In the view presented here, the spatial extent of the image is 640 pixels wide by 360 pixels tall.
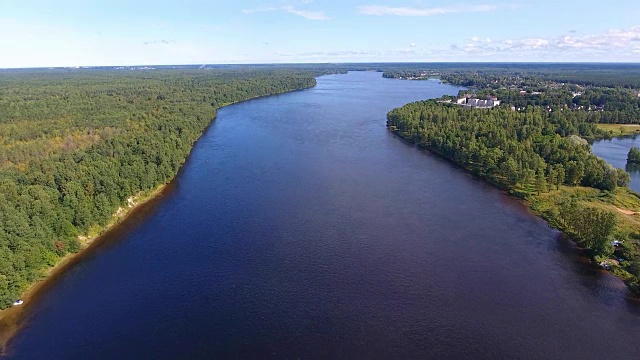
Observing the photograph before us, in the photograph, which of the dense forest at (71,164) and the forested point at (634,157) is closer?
the dense forest at (71,164)

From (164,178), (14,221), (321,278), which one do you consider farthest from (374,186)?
(14,221)

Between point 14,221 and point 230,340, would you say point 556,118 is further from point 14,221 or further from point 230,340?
point 14,221

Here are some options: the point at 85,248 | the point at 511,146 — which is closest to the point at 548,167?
the point at 511,146

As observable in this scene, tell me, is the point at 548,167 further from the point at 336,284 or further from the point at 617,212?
the point at 336,284

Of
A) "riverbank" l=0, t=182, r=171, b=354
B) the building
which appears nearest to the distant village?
the building

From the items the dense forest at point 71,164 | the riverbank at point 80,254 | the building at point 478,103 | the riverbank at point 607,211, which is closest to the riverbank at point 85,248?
the riverbank at point 80,254

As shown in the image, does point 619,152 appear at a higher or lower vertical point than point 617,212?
higher

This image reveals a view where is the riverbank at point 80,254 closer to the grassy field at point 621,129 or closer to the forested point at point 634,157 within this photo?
the forested point at point 634,157
